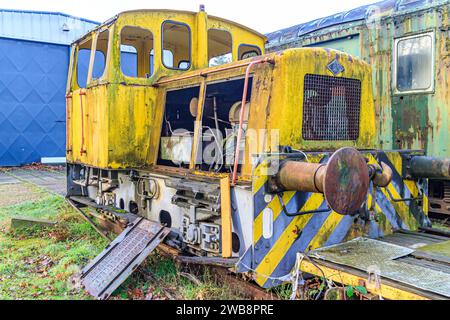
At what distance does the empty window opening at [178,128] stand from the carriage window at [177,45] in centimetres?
43

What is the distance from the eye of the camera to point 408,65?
20.8 feet

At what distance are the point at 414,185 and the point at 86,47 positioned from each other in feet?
16.1

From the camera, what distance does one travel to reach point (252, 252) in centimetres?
341

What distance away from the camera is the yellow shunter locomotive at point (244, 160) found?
132 inches

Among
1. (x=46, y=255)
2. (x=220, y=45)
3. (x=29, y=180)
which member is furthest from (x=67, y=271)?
(x=29, y=180)

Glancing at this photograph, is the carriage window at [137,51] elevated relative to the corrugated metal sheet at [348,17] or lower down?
lower down

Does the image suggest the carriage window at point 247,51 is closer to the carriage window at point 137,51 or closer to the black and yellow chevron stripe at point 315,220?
the carriage window at point 137,51

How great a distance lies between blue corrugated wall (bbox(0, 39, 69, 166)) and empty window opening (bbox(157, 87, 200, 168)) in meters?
12.5

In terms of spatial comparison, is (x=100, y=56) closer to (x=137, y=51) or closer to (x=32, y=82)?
(x=137, y=51)

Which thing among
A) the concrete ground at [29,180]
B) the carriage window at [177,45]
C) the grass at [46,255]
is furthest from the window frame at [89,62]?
the concrete ground at [29,180]

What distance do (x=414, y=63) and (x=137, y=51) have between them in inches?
154

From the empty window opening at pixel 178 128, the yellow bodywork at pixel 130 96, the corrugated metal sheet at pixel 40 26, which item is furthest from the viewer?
the corrugated metal sheet at pixel 40 26

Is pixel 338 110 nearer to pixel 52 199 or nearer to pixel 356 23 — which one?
pixel 356 23
